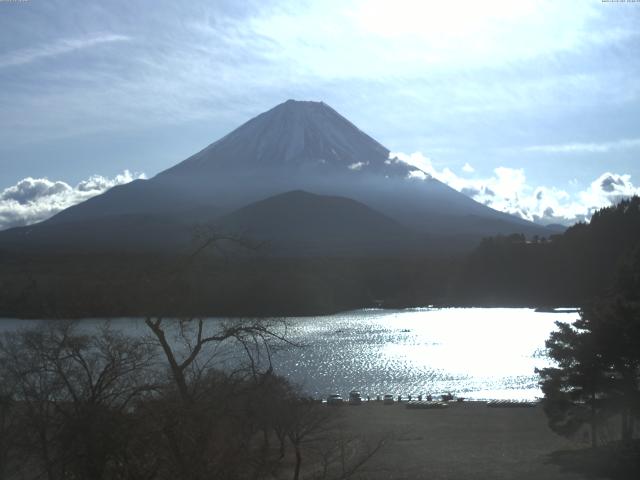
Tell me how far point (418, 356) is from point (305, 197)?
5243 cm

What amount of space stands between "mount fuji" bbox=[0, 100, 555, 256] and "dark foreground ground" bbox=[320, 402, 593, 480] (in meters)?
37.4

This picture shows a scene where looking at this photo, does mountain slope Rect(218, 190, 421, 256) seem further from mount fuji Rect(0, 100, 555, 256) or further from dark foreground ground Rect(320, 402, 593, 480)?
dark foreground ground Rect(320, 402, 593, 480)

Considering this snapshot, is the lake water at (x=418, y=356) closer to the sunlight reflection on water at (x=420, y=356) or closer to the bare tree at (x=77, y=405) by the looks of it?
the sunlight reflection on water at (x=420, y=356)

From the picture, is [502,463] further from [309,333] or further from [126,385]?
[309,333]

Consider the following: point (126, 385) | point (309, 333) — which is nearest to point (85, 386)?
point (126, 385)

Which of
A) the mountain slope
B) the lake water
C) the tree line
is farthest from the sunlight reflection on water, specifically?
the mountain slope

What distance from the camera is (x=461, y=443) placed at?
1349 cm

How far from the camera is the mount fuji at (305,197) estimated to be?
7175 cm

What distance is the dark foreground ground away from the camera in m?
10.6

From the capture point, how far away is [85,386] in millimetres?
3982

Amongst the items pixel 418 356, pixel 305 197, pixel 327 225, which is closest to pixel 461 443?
pixel 418 356

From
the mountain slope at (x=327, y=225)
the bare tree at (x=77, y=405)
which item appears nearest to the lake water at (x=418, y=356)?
the bare tree at (x=77, y=405)

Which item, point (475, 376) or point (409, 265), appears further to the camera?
point (409, 265)

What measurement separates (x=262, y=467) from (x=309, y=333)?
3196 cm
